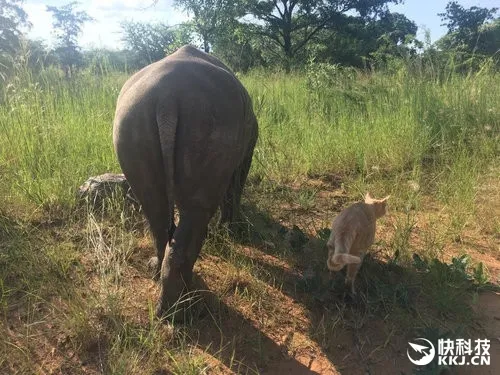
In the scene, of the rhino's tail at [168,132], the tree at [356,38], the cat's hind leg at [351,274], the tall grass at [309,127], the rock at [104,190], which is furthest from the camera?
the tree at [356,38]

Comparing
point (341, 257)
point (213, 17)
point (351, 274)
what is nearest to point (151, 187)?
point (341, 257)

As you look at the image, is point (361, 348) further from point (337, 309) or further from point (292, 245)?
point (292, 245)

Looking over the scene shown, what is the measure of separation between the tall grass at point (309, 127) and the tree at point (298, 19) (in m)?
18.1

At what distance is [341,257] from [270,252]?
3.65 ft

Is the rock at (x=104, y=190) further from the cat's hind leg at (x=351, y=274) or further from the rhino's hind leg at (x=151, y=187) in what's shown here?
the cat's hind leg at (x=351, y=274)

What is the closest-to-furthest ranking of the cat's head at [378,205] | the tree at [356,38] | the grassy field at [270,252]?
1. the grassy field at [270,252]
2. the cat's head at [378,205]
3. the tree at [356,38]

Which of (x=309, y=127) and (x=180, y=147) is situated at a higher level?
(x=180, y=147)

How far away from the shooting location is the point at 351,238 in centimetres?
241

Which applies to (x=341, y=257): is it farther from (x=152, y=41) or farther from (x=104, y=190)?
(x=152, y=41)

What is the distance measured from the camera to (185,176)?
2248 millimetres

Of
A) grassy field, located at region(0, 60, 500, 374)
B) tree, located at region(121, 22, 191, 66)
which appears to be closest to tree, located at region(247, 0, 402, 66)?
tree, located at region(121, 22, 191, 66)

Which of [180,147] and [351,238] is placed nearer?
[180,147]

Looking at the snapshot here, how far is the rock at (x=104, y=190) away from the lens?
3508mm

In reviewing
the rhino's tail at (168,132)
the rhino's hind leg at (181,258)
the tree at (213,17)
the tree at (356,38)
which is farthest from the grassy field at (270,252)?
the tree at (356,38)
